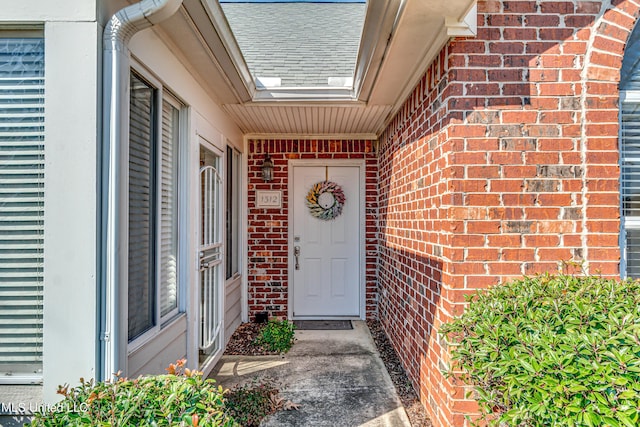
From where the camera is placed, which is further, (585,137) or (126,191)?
(585,137)

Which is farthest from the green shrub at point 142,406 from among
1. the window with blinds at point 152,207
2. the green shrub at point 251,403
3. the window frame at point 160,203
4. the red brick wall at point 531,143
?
the red brick wall at point 531,143

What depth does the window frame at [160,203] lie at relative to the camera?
2121 millimetres

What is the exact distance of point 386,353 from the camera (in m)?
3.79

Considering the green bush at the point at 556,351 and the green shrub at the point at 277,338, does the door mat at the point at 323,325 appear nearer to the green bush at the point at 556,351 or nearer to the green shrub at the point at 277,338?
the green shrub at the point at 277,338

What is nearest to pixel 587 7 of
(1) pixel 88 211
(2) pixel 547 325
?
(2) pixel 547 325

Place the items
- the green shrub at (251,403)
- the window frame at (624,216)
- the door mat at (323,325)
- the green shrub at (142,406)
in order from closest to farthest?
the green shrub at (142,406), the window frame at (624,216), the green shrub at (251,403), the door mat at (323,325)

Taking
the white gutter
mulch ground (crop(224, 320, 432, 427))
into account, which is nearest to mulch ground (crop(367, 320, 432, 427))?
mulch ground (crop(224, 320, 432, 427))

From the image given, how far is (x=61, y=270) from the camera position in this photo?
1.57 meters

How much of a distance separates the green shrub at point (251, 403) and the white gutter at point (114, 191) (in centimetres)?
117

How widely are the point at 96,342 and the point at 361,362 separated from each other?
2587 millimetres

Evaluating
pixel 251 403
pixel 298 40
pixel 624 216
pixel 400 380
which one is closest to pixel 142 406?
pixel 251 403

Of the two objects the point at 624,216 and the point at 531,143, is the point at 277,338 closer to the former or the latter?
the point at 531,143

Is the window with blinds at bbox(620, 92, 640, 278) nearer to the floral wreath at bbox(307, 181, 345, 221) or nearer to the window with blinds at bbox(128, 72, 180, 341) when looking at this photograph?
the window with blinds at bbox(128, 72, 180, 341)

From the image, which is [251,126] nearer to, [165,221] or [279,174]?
[279,174]
